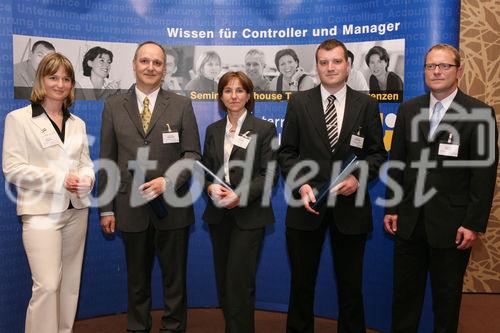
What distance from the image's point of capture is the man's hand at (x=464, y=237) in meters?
2.61

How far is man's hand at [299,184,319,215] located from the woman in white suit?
122 cm

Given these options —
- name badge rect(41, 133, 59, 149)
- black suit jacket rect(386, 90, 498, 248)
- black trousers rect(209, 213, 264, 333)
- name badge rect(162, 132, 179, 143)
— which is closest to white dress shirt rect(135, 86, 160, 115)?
name badge rect(162, 132, 179, 143)

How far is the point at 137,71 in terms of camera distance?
3064mm

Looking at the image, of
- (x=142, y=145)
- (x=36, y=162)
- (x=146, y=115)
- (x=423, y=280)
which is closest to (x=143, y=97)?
(x=146, y=115)

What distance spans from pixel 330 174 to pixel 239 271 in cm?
80

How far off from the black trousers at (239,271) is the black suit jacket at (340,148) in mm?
285

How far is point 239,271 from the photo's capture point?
304 cm

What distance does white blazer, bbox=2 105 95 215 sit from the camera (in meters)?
2.75

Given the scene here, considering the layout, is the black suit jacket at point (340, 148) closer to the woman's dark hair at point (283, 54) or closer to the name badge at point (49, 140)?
the woman's dark hair at point (283, 54)

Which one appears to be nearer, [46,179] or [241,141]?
[46,179]

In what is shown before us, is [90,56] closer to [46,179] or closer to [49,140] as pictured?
[49,140]

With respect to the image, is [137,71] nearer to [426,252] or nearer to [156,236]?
[156,236]

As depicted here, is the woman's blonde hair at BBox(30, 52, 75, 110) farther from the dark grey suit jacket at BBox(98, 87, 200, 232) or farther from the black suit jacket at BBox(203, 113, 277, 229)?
the black suit jacket at BBox(203, 113, 277, 229)

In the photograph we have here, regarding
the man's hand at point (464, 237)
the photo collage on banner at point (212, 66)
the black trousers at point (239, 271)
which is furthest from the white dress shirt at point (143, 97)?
the man's hand at point (464, 237)
